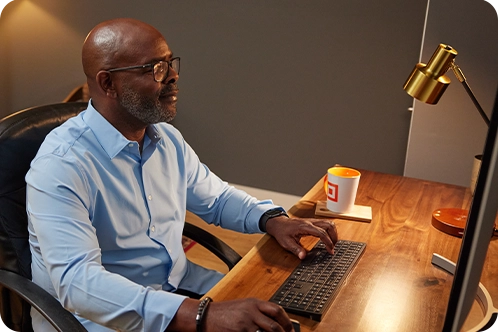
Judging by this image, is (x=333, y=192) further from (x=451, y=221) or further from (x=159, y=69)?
(x=159, y=69)

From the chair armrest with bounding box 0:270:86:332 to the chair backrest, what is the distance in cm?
7

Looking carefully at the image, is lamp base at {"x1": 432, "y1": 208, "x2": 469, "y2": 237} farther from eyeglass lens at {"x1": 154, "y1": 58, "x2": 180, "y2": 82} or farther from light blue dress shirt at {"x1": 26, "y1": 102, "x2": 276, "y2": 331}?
eyeglass lens at {"x1": 154, "y1": 58, "x2": 180, "y2": 82}

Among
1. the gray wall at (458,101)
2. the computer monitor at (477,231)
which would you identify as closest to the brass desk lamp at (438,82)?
the computer monitor at (477,231)

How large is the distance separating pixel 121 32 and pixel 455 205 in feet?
3.74

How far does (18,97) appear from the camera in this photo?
14.9 feet

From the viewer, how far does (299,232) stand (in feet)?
4.97

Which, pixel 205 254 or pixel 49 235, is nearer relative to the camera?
pixel 49 235

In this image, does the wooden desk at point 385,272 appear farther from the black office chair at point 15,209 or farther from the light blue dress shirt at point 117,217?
the black office chair at point 15,209

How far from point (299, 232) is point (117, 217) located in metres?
0.46

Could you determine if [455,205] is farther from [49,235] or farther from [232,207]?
[49,235]

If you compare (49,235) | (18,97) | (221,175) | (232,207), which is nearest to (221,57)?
(221,175)

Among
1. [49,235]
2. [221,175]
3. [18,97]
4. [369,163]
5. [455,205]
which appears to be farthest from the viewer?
[18,97]

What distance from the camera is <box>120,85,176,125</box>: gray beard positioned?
158cm

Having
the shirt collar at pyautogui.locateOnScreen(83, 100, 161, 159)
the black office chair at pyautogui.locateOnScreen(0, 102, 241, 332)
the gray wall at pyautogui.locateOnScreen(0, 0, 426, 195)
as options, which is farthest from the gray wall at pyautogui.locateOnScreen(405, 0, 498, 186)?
the black office chair at pyautogui.locateOnScreen(0, 102, 241, 332)
